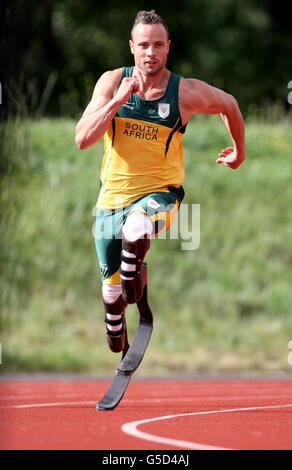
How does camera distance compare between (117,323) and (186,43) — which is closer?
(117,323)

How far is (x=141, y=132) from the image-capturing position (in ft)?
20.8

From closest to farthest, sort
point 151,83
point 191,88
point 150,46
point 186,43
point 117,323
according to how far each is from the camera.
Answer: point 150,46 → point 151,83 → point 191,88 → point 117,323 → point 186,43

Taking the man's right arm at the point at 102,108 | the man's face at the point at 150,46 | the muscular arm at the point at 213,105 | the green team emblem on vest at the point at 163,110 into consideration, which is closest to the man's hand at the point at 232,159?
the muscular arm at the point at 213,105

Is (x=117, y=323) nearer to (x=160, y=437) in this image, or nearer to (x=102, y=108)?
(x=160, y=437)

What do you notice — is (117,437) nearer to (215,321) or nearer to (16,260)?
(215,321)

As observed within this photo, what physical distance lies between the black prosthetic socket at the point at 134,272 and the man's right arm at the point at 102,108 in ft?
2.47

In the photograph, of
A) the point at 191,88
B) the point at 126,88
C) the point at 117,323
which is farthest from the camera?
the point at 117,323

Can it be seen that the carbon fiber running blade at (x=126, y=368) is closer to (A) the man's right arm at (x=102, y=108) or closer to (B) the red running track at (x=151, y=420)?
(B) the red running track at (x=151, y=420)

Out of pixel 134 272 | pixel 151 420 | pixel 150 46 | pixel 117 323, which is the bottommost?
pixel 151 420

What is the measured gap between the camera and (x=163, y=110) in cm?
630

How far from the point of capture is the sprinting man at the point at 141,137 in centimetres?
620

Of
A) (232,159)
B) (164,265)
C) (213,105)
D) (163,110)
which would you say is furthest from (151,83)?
(164,265)

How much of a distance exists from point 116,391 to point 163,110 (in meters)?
2.14

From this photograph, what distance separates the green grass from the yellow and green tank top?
343 inches
